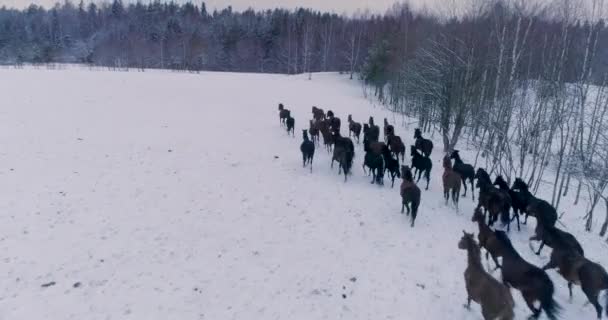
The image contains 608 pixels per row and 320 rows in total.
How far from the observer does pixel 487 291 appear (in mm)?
5023

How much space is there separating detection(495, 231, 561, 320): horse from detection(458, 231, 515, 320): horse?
632mm

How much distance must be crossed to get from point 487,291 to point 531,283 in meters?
0.84

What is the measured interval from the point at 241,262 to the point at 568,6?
15854mm

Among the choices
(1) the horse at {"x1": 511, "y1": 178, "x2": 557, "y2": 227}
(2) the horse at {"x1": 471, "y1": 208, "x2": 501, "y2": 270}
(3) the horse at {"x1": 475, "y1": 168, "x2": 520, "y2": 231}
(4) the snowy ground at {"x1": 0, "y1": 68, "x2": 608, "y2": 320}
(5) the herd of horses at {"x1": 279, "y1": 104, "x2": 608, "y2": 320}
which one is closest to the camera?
(5) the herd of horses at {"x1": 279, "y1": 104, "x2": 608, "y2": 320}

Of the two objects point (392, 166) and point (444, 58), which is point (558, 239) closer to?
point (392, 166)

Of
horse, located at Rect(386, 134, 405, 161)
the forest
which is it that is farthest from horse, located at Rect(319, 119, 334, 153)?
the forest

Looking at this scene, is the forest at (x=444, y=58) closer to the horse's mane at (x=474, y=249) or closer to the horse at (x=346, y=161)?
the horse at (x=346, y=161)

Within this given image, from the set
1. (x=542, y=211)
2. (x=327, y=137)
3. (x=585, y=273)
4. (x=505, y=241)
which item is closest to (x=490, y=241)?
(x=505, y=241)

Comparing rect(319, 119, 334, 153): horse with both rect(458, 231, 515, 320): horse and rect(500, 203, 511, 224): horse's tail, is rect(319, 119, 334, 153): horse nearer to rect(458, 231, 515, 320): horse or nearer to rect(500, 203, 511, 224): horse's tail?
rect(500, 203, 511, 224): horse's tail

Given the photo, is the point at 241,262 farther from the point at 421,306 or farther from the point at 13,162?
the point at 13,162

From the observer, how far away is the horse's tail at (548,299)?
5.10m

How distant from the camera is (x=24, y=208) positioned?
838cm

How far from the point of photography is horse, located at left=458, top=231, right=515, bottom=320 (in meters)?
4.83

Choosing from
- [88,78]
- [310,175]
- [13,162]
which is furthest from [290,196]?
[88,78]
